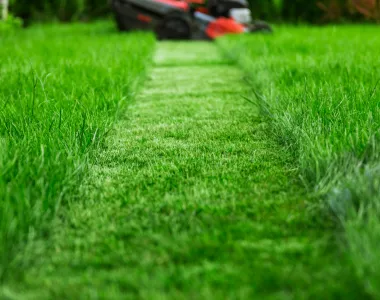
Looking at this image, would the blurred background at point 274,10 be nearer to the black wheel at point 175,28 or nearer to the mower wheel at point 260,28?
the mower wheel at point 260,28

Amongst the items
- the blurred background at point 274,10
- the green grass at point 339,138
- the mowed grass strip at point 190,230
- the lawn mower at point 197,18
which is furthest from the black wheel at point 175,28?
the mowed grass strip at point 190,230

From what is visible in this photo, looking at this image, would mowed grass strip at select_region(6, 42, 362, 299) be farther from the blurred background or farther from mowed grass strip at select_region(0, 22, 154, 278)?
the blurred background

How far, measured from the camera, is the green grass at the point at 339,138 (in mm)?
1076

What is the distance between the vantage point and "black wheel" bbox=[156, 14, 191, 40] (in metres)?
6.82

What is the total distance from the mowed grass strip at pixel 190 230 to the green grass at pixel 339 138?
0.05 metres

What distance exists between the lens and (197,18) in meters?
6.85

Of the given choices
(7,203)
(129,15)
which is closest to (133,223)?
(7,203)

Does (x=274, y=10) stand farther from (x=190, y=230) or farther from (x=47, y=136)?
(x=190, y=230)

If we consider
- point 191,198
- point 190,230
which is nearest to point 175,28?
point 191,198

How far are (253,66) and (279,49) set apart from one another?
116cm

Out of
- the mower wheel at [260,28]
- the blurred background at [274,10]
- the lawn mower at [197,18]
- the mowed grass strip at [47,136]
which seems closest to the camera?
the mowed grass strip at [47,136]

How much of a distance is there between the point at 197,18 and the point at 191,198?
5739 mm

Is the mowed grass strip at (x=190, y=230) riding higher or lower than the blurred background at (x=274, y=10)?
higher

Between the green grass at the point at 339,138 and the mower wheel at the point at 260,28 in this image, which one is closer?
the green grass at the point at 339,138
